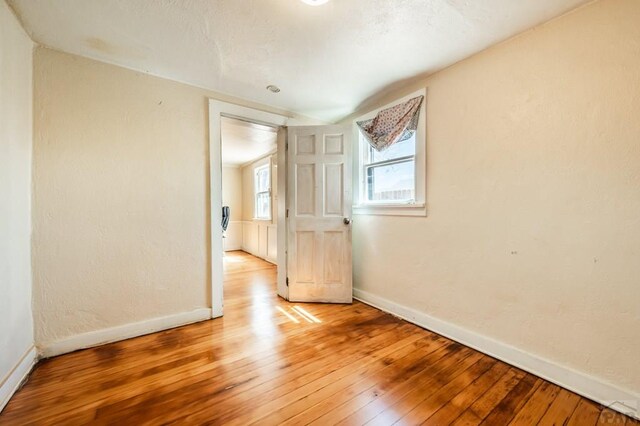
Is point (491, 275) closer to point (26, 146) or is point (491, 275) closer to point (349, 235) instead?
point (349, 235)

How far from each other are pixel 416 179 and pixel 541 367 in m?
1.54

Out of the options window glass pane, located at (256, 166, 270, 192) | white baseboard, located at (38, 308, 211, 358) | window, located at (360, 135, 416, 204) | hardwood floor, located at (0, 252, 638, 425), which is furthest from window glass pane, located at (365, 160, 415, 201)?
window glass pane, located at (256, 166, 270, 192)

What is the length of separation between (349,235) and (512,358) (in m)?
1.64

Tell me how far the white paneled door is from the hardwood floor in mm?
652

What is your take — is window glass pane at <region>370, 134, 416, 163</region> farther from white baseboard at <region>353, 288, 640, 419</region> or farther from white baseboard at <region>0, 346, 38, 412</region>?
white baseboard at <region>0, 346, 38, 412</region>

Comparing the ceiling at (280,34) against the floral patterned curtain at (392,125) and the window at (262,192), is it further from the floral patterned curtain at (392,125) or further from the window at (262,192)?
the window at (262,192)

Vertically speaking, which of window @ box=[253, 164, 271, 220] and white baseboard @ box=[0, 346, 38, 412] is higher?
window @ box=[253, 164, 271, 220]

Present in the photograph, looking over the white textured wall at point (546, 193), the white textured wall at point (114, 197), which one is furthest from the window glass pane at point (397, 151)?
the white textured wall at point (114, 197)

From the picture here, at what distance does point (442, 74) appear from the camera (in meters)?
2.10

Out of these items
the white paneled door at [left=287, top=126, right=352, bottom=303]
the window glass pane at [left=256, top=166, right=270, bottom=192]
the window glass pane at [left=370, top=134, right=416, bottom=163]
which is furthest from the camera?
the window glass pane at [left=256, top=166, right=270, bottom=192]

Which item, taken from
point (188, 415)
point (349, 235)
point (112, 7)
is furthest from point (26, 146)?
point (349, 235)

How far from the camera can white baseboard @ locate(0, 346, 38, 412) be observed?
133 centimetres

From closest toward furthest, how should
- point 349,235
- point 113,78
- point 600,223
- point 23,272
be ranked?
1. point 600,223
2. point 23,272
3. point 113,78
4. point 349,235

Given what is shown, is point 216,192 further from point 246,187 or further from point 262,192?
point 246,187
